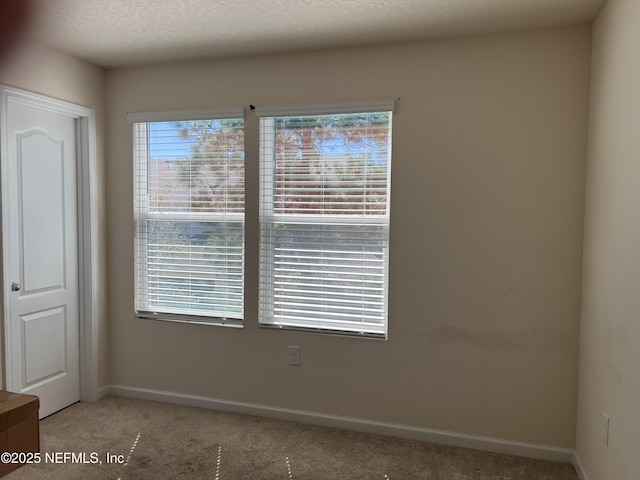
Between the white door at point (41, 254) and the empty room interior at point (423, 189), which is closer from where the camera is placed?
the empty room interior at point (423, 189)

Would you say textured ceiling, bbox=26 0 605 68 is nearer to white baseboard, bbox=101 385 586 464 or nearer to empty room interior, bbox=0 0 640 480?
empty room interior, bbox=0 0 640 480

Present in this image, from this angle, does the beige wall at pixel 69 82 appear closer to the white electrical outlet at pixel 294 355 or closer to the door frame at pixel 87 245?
the door frame at pixel 87 245

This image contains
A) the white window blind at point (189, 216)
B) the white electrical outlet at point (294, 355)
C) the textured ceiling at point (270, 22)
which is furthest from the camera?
the white window blind at point (189, 216)

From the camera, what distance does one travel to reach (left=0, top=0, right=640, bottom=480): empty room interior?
234 cm

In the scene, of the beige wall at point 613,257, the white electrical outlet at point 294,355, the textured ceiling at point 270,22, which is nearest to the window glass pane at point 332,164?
the textured ceiling at point 270,22

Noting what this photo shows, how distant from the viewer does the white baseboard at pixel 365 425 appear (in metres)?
2.63

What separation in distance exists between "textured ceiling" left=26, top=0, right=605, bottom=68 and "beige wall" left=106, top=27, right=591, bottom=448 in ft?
0.49

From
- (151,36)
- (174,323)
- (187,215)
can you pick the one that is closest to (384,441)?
(174,323)

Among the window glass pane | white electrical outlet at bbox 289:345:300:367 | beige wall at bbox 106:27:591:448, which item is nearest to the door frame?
beige wall at bbox 106:27:591:448

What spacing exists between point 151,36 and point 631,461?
317cm

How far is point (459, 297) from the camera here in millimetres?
2732

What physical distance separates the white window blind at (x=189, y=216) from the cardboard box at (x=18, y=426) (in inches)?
72.2

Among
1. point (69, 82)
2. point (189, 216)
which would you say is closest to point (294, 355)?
point (189, 216)

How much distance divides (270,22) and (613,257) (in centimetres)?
208
